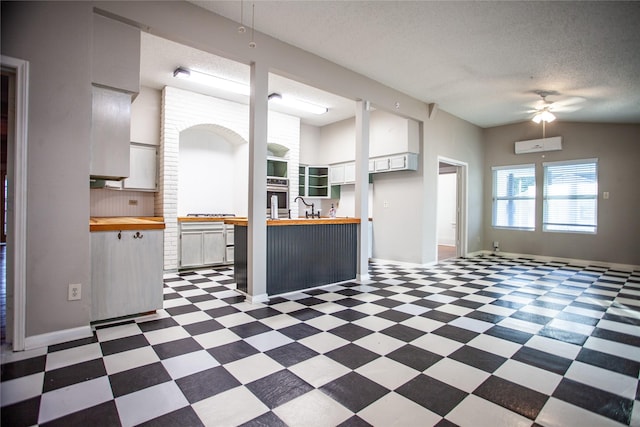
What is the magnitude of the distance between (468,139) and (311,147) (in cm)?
383

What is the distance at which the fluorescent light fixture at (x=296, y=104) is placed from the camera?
5.74 m

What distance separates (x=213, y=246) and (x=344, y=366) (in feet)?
13.7

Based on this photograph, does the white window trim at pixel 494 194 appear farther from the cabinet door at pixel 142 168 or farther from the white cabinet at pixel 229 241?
the cabinet door at pixel 142 168

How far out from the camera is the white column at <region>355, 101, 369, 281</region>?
4.90m

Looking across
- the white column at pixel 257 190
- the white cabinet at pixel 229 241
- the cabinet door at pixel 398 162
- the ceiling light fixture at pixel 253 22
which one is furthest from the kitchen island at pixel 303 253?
the ceiling light fixture at pixel 253 22

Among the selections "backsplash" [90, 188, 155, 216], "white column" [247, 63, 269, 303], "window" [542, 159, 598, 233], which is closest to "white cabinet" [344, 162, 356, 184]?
"white column" [247, 63, 269, 303]

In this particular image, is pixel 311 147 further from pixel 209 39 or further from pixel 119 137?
pixel 119 137

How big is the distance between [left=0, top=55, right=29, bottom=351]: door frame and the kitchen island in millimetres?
2036

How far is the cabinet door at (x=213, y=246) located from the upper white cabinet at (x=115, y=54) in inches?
123

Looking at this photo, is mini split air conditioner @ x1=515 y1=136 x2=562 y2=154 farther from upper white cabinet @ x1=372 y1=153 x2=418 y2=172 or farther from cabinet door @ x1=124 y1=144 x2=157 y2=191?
cabinet door @ x1=124 y1=144 x2=157 y2=191

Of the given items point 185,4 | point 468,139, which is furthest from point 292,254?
point 468,139

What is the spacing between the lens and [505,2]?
10.2 ft

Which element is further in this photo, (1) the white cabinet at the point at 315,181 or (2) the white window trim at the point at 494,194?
(1) the white cabinet at the point at 315,181

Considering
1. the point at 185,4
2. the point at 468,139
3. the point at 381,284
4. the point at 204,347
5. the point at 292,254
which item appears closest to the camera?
the point at 204,347
